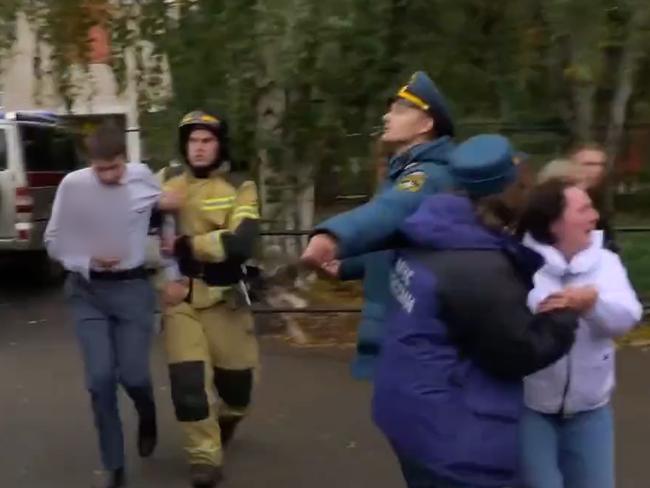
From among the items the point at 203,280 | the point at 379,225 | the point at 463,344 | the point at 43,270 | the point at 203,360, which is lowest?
the point at 43,270

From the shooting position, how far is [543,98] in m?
8.12

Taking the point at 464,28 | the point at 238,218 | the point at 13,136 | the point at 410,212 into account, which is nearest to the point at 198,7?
the point at 464,28

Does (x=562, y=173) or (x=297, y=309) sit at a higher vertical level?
(x=562, y=173)

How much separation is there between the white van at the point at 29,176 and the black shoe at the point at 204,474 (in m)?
6.67

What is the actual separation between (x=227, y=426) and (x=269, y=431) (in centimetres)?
73

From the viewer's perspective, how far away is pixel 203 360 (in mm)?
5043

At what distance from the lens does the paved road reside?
5.44 m

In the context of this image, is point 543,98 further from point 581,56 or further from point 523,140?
point 581,56

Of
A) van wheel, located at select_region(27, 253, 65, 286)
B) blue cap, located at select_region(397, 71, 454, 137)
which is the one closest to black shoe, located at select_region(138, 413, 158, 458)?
blue cap, located at select_region(397, 71, 454, 137)

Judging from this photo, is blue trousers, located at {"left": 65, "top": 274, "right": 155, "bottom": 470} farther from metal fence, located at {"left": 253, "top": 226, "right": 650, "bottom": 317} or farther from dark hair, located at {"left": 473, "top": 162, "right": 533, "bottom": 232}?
metal fence, located at {"left": 253, "top": 226, "right": 650, "bottom": 317}

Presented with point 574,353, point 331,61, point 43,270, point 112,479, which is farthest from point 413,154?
point 43,270

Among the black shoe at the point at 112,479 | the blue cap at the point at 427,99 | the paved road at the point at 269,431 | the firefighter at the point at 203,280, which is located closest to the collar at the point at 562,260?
the blue cap at the point at 427,99

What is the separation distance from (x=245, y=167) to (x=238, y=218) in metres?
3.10

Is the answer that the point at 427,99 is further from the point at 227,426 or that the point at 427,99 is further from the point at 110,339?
the point at 227,426
